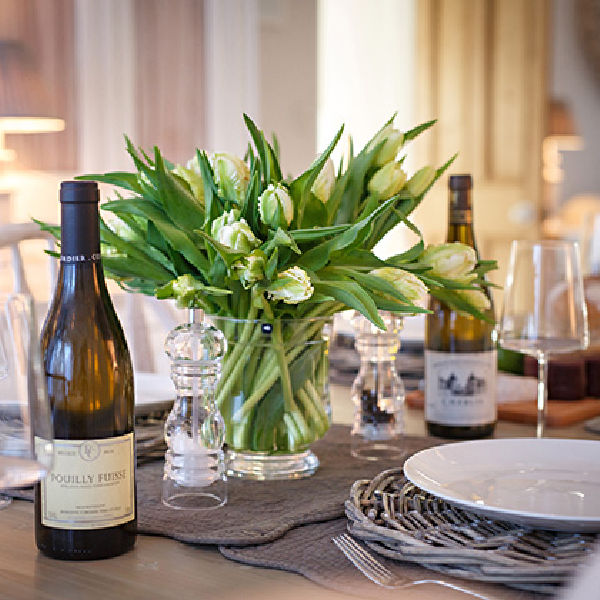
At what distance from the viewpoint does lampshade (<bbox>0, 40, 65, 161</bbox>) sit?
118 inches

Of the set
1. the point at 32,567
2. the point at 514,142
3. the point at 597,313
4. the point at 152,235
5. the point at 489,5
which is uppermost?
the point at 489,5

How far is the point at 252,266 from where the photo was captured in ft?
2.86

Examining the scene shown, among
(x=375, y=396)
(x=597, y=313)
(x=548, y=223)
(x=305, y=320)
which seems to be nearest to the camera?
(x=305, y=320)

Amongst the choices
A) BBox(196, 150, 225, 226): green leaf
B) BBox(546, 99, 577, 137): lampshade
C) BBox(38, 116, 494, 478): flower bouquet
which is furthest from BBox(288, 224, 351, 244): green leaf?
BBox(546, 99, 577, 137): lampshade

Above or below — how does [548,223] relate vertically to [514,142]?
below

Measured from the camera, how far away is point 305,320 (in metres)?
0.96

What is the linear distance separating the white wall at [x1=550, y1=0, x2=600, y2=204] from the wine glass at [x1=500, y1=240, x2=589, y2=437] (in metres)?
5.18

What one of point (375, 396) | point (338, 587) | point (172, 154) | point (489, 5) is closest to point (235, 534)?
point (338, 587)

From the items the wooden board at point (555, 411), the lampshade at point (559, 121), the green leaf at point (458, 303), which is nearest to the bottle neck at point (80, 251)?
the green leaf at point (458, 303)

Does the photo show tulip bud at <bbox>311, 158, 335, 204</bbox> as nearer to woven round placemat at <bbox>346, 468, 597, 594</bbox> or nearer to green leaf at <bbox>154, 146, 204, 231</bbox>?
green leaf at <bbox>154, 146, 204, 231</bbox>

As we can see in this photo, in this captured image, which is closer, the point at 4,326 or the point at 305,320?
the point at 4,326

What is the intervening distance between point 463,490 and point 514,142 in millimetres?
4306

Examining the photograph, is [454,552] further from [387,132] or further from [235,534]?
[387,132]

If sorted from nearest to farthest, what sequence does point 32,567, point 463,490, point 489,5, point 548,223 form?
point 32,567 → point 463,490 → point 489,5 → point 548,223
